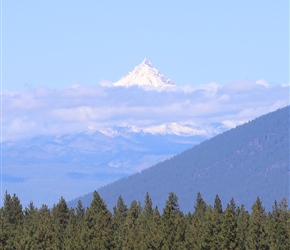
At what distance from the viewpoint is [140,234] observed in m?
117

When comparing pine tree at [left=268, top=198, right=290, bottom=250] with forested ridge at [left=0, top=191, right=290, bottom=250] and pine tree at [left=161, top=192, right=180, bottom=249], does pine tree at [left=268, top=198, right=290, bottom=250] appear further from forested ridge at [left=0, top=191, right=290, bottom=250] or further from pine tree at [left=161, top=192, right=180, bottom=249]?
pine tree at [left=161, top=192, right=180, bottom=249]

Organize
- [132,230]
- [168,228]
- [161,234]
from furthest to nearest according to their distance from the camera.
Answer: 1. [132,230]
2. [168,228]
3. [161,234]

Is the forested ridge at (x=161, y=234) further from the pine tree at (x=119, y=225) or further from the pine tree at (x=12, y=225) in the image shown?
the pine tree at (x=119, y=225)

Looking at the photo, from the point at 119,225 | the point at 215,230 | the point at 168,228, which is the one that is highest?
the point at 119,225

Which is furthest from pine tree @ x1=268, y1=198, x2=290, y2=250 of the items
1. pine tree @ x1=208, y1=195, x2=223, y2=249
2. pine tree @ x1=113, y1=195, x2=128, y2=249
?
pine tree @ x1=113, y1=195, x2=128, y2=249

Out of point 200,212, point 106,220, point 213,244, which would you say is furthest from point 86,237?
point 200,212

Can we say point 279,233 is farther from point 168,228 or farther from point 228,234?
point 228,234

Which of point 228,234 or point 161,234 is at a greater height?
point 161,234

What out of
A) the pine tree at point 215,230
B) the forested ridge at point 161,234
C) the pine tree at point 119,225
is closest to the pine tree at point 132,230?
the forested ridge at point 161,234

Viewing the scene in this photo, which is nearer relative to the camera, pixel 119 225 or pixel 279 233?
pixel 279 233

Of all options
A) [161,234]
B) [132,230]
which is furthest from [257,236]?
[161,234]

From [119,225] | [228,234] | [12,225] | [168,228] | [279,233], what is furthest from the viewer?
[119,225]

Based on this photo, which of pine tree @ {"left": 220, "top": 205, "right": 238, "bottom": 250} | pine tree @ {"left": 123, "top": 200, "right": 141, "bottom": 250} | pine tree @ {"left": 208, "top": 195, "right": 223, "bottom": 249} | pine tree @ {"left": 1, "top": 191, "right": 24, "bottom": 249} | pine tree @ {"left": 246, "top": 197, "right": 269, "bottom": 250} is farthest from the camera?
pine tree @ {"left": 1, "top": 191, "right": 24, "bottom": 249}

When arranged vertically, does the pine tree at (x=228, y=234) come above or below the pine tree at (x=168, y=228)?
below
